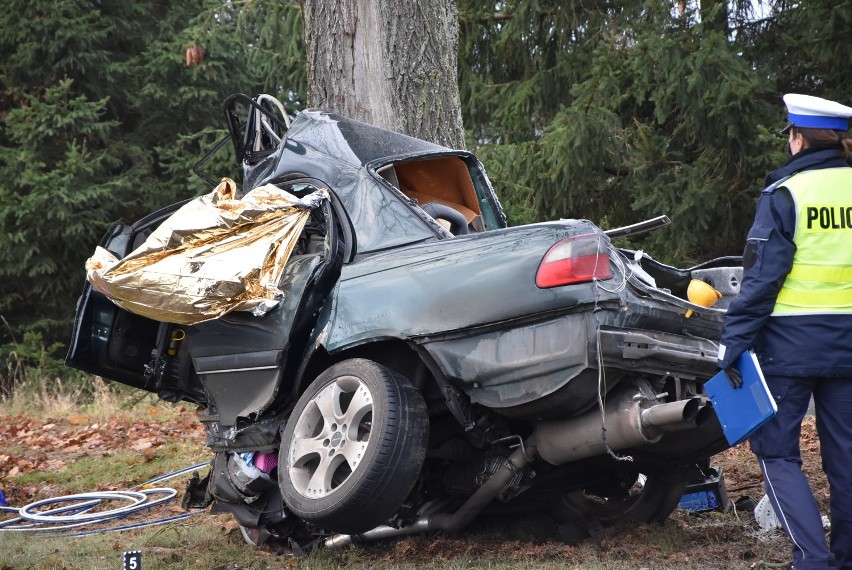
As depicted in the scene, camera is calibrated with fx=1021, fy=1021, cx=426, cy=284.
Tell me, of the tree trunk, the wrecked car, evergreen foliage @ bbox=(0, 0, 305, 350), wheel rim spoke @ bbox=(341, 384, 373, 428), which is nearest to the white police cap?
the wrecked car

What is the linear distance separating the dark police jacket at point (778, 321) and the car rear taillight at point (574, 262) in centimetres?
56

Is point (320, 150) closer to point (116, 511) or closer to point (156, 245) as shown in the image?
point (156, 245)

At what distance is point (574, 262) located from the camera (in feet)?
13.8

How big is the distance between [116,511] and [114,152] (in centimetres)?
1241

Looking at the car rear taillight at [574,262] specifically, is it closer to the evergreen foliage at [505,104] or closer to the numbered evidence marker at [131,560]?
the numbered evidence marker at [131,560]

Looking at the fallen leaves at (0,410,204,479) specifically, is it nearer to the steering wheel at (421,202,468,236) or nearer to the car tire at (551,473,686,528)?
the steering wheel at (421,202,468,236)

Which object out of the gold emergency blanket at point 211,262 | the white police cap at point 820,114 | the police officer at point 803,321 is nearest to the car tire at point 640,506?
the police officer at point 803,321

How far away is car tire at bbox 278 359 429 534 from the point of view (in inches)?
172

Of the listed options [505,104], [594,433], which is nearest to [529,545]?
[594,433]

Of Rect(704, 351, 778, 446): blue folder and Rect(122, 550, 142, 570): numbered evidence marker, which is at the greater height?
Rect(704, 351, 778, 446): blue folder

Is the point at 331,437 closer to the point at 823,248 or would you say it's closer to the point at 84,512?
the point at 823,248

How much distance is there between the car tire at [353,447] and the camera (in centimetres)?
438

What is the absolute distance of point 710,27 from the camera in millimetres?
11273

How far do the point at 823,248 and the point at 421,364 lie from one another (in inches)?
71.6
